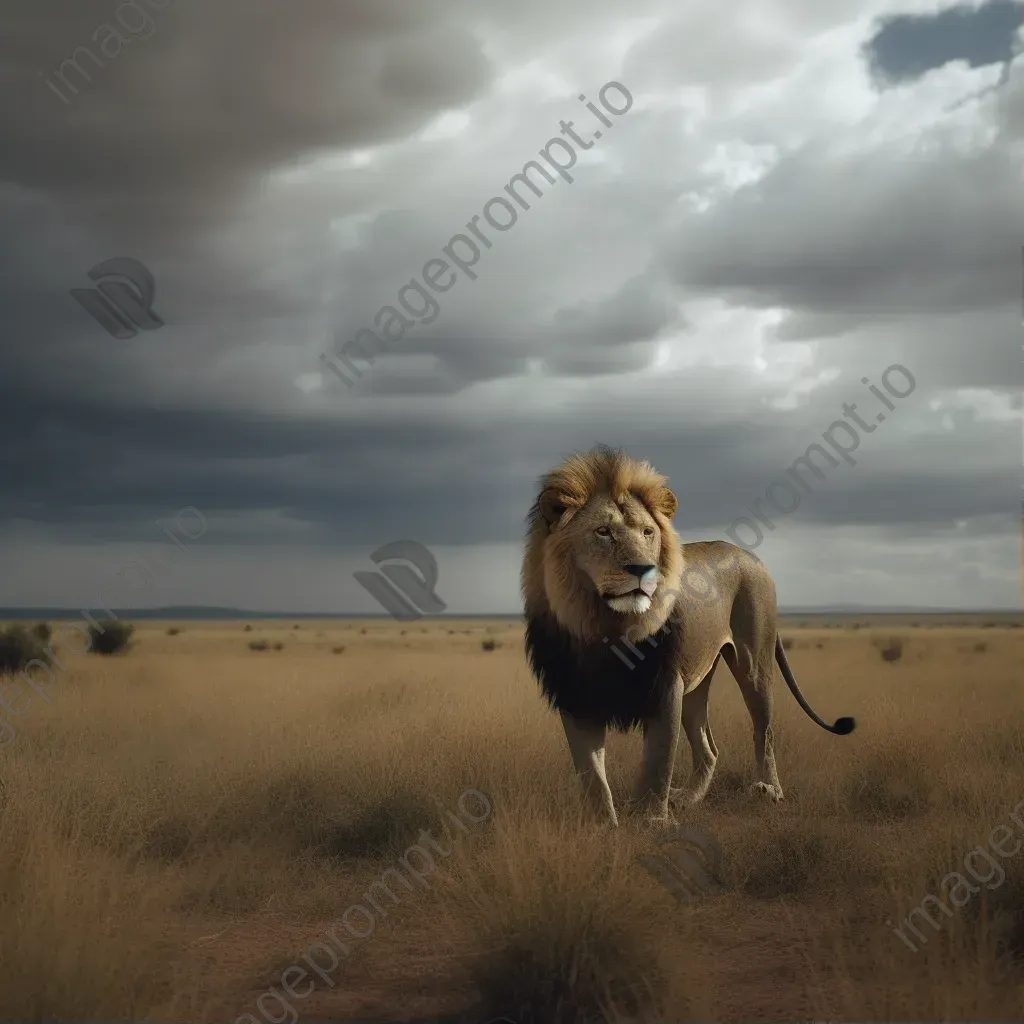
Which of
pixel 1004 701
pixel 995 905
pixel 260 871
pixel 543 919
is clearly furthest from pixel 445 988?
pixel 1004 701

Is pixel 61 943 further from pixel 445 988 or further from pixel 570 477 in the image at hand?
pixel 570 477

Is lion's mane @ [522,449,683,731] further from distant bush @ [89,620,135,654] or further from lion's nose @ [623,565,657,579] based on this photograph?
distant bush @ [89,620,135,654]

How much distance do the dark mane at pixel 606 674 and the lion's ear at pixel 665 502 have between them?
32.4 inches

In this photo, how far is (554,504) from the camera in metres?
7.18

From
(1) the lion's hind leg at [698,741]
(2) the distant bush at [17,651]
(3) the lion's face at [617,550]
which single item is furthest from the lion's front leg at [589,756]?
(2) the distant bush at [17,651]

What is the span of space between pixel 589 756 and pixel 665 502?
1.89m

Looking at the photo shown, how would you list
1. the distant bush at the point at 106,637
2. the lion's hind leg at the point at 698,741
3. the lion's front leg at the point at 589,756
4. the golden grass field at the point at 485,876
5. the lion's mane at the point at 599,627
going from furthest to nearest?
the distant bush at the point at 106,637, the lion's hind leg at the point at 698,741, the lion's front leg at the point at 589,756, the lion's mane at the point at 599,627, the golden grass field at the point at 485,876

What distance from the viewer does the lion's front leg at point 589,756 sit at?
7281mm

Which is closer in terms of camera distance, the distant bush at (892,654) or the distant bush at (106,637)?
the distant bush at (106,637)

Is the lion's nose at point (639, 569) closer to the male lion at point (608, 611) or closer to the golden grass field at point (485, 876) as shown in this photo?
the male lion at point (608, 611)

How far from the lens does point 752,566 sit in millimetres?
9641

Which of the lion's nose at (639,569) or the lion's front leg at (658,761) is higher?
the lion's nose at (639,569)

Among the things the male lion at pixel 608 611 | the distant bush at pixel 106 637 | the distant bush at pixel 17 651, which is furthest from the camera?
the distant bush at pixel 106 637

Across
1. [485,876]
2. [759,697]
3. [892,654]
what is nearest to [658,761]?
[485,876]
